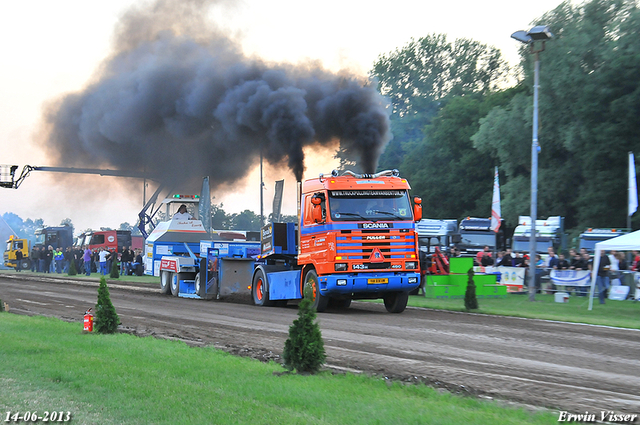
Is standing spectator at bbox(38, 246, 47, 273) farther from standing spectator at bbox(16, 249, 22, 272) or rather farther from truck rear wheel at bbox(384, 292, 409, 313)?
truck rear wheel at bbox(384, 292, 409, 313)

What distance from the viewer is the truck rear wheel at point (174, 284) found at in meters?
24.2

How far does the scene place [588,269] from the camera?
23.6 m

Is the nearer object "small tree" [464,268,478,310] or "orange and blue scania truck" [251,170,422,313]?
"orange and blue scania truck" [251,170,422,313]

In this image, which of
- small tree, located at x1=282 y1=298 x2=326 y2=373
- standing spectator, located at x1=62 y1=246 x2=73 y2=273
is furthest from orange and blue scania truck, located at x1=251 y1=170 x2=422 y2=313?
standing spectator, located at x1=62 y1=246 x2=73 y2=273

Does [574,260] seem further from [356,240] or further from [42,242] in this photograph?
[42,242]

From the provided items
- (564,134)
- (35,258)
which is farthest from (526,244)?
(35,258)

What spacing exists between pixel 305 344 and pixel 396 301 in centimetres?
972

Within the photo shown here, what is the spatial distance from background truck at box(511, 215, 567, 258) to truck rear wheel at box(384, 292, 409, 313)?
17.8 metres

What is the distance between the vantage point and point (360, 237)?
16234 mm

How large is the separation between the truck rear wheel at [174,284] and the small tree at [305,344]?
16.5 meters

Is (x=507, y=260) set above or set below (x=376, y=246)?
below

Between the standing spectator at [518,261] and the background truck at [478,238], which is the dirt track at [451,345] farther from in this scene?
the background truck at [478,238]

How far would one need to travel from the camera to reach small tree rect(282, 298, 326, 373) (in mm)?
8062

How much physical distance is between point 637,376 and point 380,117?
1567cm
